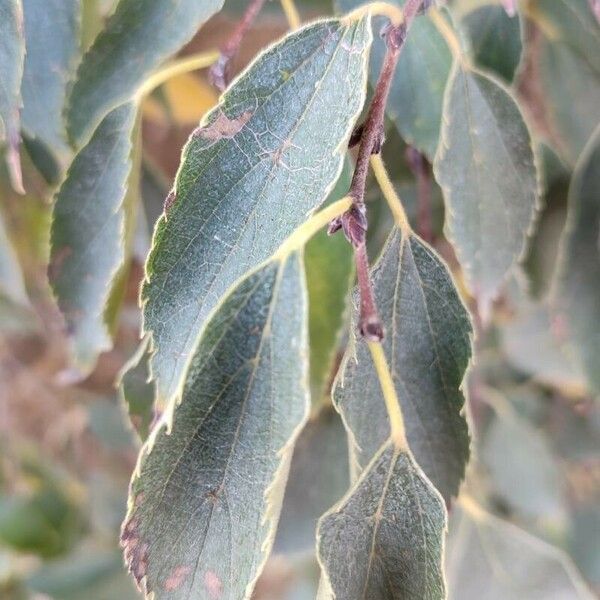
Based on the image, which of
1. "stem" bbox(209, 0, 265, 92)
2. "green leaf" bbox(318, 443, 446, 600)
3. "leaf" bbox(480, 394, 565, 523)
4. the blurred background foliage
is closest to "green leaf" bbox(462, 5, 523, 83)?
the blurred background foliage

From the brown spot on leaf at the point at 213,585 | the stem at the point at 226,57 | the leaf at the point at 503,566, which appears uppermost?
the stem at the point at 226,57

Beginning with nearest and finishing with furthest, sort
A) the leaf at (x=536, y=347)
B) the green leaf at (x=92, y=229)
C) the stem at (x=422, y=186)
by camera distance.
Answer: the green leaf at (x=92, y=229)
the stem at (x=422, y=186)
the leaf at (x=536, y=347)

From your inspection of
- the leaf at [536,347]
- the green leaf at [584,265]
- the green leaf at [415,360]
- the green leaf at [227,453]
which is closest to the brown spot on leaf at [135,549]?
the green leaf at [227,453]

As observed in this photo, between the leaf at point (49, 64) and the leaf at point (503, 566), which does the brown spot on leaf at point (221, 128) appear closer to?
the leaf at point (49, 64)

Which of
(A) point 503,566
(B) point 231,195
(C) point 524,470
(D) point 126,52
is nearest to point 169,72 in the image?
(D) point 126,52

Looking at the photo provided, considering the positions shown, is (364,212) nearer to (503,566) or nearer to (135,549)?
(135,549)

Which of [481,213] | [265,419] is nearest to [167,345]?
[265,419]

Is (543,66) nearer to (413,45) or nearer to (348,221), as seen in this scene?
(413,45)
